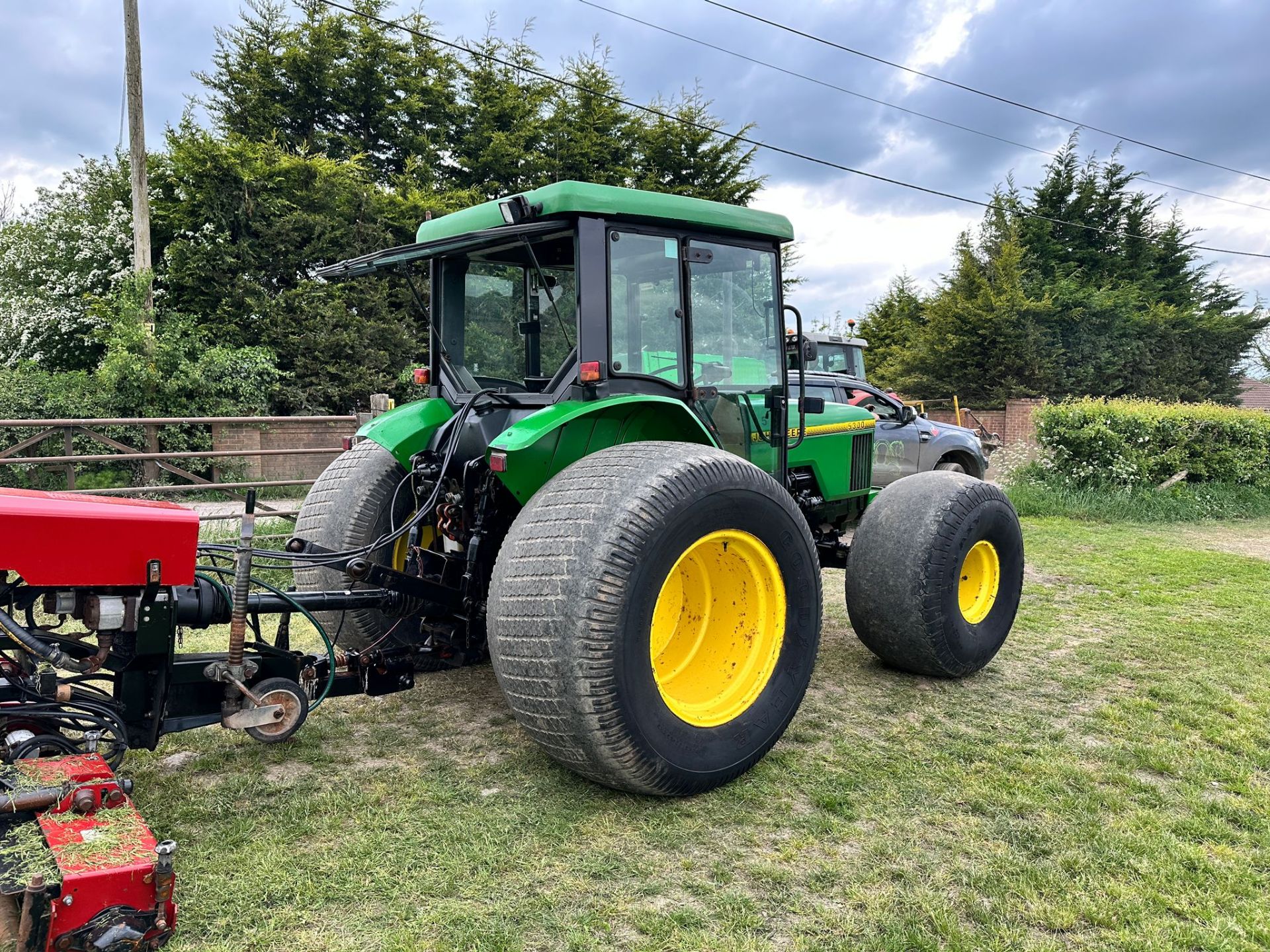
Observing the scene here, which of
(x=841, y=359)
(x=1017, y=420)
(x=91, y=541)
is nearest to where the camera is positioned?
(x=91, y=541)

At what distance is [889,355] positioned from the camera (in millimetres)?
24281

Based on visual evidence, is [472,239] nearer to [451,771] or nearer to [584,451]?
[584,451]

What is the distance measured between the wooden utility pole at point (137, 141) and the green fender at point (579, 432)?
1099 cm

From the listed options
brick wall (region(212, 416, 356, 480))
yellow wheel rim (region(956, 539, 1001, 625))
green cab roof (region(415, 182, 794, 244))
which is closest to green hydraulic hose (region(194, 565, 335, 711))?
green cab roof (region(415, 182, 794, 244))

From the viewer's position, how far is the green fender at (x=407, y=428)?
3914mm

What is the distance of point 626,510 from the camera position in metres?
2.91

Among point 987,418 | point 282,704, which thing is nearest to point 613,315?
point 282,704

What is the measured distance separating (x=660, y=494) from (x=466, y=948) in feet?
4.75

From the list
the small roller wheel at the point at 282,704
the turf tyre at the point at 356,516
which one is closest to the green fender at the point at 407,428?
the turf tyre at the point at 356,516

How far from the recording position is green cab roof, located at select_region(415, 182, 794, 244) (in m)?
3.40

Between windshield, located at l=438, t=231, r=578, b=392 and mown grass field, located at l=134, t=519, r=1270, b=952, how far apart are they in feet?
5.15

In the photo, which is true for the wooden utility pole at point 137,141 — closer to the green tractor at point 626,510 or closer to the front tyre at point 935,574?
the green tractor at point 626,510

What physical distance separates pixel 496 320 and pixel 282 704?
200 cm

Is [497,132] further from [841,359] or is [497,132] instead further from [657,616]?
[657,616]
